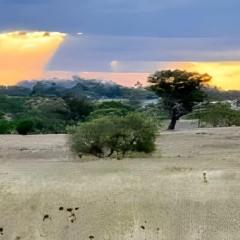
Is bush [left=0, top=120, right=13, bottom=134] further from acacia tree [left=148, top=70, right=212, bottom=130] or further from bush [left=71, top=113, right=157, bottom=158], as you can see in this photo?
bush [left=71, top=113, right=157, bottom=158]

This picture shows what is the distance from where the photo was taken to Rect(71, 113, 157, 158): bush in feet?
130

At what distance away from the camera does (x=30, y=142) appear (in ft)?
195

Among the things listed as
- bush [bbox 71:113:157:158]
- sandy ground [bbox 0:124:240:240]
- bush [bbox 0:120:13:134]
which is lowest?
bush [bbox 0:120:13:134]

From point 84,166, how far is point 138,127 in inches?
→ 331

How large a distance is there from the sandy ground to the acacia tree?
51.5 meters

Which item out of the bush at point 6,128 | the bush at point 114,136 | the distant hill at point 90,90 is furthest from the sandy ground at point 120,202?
the distant hill at point 90,90

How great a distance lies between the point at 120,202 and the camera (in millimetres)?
25766

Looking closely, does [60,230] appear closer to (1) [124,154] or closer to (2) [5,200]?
(2) [5,200]

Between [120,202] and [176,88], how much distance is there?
59212 mm

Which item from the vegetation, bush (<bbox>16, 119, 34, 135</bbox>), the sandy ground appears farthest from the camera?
the vegetation

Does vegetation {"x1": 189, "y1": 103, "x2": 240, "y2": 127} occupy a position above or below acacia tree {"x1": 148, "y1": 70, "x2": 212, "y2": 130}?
below

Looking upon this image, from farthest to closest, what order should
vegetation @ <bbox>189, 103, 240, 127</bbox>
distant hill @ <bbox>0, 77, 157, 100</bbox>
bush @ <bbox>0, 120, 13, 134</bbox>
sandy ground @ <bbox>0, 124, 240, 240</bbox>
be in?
1. distant hill @ <bbox>0, 77, 157, 100</bbox>
2. vegetation @ <bbox>189, 103, 240, 127</bbox>
3. bush @ <bbox>0, 120, 13, 134</bbox>
4. sandy ground @ <bbox>0, 124, 240, 240</bbox>

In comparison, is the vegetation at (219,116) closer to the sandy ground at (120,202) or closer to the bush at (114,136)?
the bush at (114,136)

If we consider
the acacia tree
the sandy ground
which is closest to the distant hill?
the acacia tree
